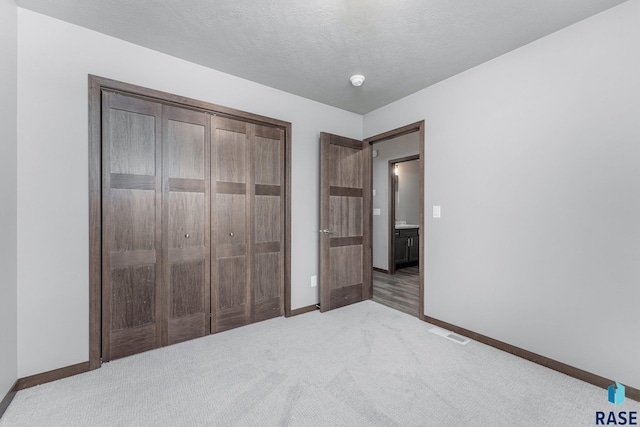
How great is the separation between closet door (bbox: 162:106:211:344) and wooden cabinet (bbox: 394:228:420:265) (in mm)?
3823

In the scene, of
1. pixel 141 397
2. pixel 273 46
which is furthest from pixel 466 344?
pixel 273 46

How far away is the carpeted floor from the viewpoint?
1.62m

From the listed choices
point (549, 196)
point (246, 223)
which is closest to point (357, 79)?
point (246, 223)

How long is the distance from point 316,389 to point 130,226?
1.96 meters

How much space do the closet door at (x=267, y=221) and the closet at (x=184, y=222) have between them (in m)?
0.01

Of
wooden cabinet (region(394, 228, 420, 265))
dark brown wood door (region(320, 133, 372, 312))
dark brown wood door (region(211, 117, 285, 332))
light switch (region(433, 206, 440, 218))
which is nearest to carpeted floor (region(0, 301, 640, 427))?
dark brown wood door (region(211, 117, 285, 332))

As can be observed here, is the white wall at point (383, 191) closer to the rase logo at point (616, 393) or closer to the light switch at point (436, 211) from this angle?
the light switch at point (436, 211)

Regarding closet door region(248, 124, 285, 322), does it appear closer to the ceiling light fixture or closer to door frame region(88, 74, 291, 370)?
the ceiling light fixture

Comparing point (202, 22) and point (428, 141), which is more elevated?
point (202, 22)

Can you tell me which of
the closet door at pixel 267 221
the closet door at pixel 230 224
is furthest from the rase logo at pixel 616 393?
the closet door at pixel 230 224

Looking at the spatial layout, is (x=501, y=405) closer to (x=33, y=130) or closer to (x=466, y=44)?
(x=466, y=44)

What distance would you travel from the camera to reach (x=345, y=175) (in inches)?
142

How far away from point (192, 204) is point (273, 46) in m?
1.58

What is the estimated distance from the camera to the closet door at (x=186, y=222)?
2506mm
